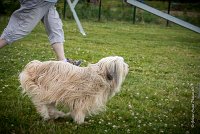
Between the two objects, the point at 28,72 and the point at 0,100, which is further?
the point at 0,100

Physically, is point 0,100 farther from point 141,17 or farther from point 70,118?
point 141,17

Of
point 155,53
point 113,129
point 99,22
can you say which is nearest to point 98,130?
point 113,129

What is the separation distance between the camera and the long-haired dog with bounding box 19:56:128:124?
5637mm

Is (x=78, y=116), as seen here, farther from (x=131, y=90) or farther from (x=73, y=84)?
(x=131, y=90)

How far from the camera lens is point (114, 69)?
18.5 feet

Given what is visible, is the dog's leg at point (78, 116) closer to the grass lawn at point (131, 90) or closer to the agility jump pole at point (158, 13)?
the grass lawn at point (131, 90)

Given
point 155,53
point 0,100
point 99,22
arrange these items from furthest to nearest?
point 99,22 < point 155,53 < point 0,100

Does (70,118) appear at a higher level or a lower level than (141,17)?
higher

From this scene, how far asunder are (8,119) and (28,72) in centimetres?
65

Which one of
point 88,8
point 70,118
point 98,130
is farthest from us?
point 88,8

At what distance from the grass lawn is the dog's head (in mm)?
557

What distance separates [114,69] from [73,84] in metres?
0.54

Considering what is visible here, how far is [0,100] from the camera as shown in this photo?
21.4 ft

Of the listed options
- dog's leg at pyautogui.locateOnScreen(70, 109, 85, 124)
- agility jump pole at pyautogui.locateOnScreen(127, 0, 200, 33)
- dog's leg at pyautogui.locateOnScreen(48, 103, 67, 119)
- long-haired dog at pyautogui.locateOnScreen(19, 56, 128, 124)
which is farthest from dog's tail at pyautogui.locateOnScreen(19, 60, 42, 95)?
agility jump pole at pyautogui.locateOnScreen(127, 0, 200, 33)
